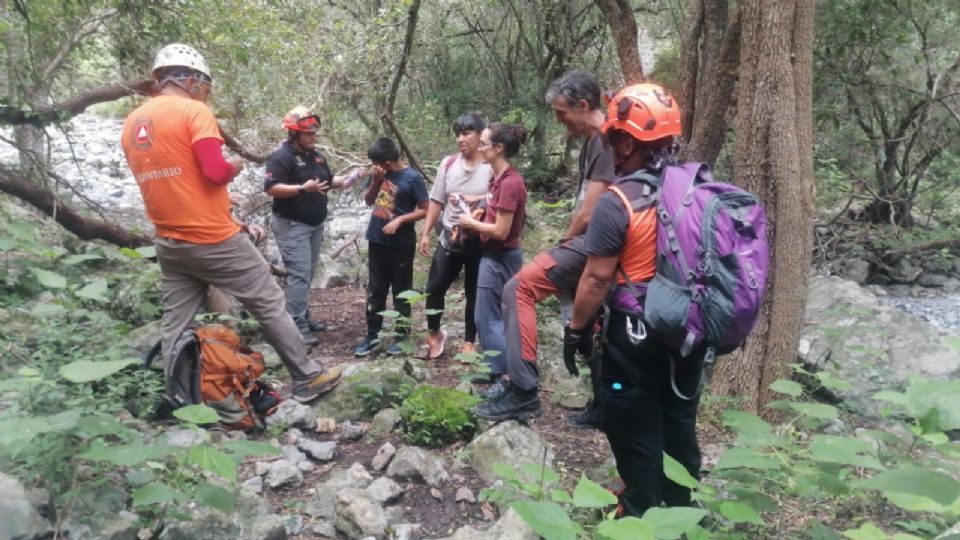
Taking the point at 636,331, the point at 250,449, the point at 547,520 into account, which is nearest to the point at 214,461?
the point at 250,449

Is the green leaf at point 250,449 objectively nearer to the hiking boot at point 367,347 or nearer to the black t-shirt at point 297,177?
the hiking boot at point 367,347

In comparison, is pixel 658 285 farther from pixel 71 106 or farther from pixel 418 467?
pixel 71 106

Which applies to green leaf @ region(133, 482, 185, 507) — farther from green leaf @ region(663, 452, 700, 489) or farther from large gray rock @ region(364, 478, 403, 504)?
green leaf @ region(663, 452, 700, 489)

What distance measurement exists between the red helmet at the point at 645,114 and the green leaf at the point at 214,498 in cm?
191

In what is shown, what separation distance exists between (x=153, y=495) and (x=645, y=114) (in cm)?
212

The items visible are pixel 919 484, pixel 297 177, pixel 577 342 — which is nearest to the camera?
pixel 919 484

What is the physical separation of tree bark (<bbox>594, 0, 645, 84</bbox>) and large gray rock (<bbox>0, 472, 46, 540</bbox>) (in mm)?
5402

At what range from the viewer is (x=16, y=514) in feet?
7.21

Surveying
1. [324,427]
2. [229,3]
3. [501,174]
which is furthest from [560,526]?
[229,3]

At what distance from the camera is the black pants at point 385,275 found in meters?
5.32

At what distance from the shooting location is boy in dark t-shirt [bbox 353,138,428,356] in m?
5.16

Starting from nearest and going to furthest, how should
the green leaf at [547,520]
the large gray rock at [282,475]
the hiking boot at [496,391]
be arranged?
the green leaf at [547,520]
the large gray rock at [282,475]
the hiking boot at [496,391]

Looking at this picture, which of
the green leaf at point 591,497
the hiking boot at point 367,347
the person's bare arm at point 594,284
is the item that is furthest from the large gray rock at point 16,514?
the hiking boot at point 367,347

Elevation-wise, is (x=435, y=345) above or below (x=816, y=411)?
below
